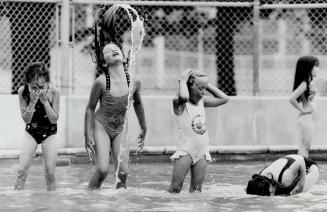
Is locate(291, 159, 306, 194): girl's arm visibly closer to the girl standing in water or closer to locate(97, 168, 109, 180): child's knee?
locate(97, 168, 109, 180): child's knee

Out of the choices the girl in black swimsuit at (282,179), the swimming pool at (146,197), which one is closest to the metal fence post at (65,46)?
the swimming pool at (146,197)

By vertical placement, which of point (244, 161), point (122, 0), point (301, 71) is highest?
point (122, 0)

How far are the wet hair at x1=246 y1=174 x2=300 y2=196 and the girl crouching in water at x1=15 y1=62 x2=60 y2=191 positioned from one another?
2.07 metres

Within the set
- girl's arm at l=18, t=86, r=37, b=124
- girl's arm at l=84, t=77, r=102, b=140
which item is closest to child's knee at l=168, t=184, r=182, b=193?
girl's arm at l=84, t=77, r=102, b=140

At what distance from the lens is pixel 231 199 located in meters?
8.32

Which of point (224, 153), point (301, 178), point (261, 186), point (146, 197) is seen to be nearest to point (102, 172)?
point (146, 197)

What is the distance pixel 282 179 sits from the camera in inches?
337

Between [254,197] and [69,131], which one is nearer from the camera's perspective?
[254,197]

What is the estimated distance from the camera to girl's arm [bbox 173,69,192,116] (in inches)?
332

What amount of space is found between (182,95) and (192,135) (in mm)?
446

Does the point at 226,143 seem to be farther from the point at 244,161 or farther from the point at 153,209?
the point at 153,209

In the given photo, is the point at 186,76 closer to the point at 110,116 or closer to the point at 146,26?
the point at 110,116

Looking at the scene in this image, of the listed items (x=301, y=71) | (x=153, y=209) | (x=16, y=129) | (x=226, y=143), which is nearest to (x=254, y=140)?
(x=226, y=143)

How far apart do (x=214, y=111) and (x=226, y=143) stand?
1.81 feet
